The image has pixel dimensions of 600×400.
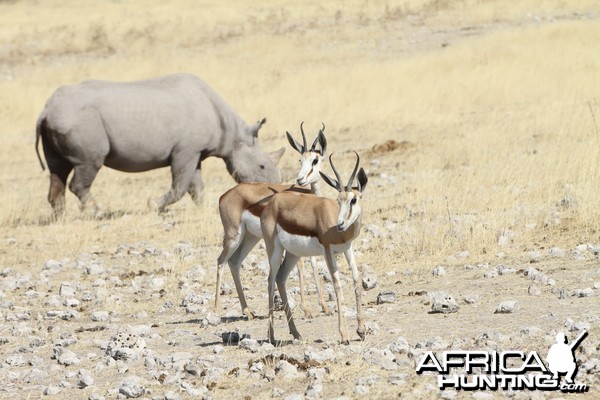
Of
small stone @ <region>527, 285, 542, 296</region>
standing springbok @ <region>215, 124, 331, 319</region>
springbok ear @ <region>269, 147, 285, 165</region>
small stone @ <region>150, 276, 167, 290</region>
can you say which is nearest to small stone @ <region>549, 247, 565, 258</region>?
small stone @ <region>527, 285, 542, 296</region>

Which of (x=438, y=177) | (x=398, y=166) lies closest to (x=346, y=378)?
(x=438, y=177)

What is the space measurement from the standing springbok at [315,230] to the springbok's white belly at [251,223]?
767 millimetres

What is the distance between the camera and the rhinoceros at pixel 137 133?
1636 cm

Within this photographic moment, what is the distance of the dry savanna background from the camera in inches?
301

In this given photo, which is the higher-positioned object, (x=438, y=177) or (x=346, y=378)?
(x=346, y=378)

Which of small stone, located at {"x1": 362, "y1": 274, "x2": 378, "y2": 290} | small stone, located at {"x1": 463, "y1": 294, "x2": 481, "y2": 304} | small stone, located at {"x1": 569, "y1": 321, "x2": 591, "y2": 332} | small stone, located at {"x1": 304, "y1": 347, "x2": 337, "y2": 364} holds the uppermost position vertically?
small stone, located at {"x1": 569, "y1": 321, "x2": 591, "y2": 332}

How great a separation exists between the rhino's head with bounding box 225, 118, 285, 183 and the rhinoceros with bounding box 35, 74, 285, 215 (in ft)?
0.05

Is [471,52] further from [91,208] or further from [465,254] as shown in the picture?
[465,254]

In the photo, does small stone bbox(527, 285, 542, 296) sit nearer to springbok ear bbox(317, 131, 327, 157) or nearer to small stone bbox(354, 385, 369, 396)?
springbok ear bbox(317, 131, 327, 157)

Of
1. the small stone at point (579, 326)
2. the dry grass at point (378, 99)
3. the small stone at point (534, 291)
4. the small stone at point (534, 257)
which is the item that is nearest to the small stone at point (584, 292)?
the small stone at point (534, 291)

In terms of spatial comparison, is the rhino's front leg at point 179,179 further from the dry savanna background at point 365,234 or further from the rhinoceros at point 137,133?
the dry savanna background at point 365,234

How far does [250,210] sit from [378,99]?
51.7 feet

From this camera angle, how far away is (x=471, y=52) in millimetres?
29125

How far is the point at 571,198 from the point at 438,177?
3.66 m
